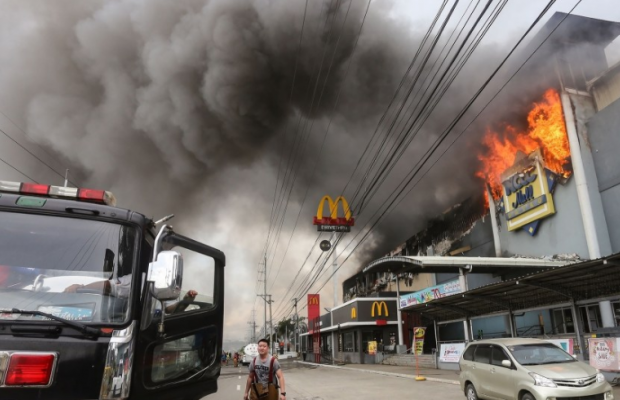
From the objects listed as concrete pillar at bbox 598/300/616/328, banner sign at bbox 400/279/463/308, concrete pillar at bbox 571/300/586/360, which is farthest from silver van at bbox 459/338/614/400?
concrete pillar at bbox 598/300/616/328

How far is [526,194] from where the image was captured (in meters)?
25.8

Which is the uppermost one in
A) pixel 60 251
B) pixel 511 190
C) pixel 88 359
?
pixel 511 190

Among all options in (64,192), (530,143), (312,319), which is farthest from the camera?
(312,319)

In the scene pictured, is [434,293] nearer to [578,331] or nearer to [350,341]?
[578,331]

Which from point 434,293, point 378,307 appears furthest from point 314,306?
point 434,293

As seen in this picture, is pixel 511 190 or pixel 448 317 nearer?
pixel 448 317

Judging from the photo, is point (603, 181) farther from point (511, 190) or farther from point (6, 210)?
point (6, 210)

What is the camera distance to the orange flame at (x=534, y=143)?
23688 mm

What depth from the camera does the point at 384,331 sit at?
36.2 metres

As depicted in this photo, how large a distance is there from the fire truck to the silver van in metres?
6.54

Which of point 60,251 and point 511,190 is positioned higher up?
point 511,190

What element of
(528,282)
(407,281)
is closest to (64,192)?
(528,282)

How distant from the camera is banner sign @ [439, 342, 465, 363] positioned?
61.8 feet

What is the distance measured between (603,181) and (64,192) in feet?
82.6
